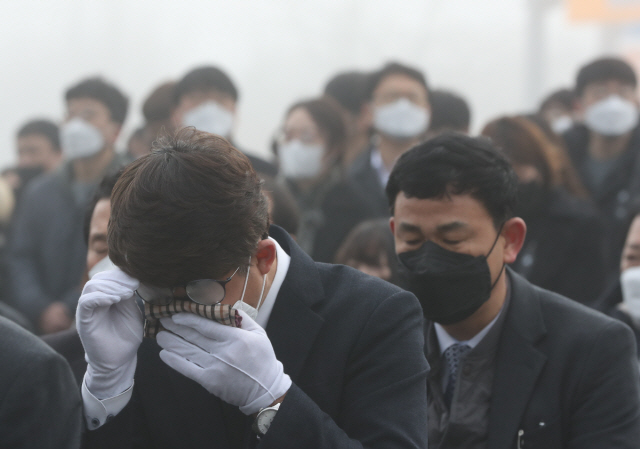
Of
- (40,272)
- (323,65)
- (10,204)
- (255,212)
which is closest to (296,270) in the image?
(255,212)

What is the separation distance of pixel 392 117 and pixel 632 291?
7.82 feet

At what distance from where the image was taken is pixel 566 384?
252 centimetres

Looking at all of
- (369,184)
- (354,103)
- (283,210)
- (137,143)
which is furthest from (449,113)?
(283,210)

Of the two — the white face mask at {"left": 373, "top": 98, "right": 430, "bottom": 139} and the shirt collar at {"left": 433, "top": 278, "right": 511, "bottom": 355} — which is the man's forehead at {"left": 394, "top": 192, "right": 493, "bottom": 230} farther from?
the white face mask at {"left": 373, "top": 98, "right": 430, "bottom": 139}

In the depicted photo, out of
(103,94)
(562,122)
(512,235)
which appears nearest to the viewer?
(512,235)

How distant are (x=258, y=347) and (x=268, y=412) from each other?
159 mm

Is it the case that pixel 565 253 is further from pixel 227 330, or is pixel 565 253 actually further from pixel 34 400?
pixel 34 400

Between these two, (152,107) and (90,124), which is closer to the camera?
(90,124)

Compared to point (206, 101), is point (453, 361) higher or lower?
lower

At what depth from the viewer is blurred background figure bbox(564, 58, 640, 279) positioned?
5.48 m

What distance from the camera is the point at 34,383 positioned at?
→ 6.55ft

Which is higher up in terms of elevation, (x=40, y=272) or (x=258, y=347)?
(x=258, y=347)

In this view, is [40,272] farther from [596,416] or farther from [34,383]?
[596,416]

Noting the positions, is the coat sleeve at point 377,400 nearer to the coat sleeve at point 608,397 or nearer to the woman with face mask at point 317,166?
the coat sleeve at point 608,397
